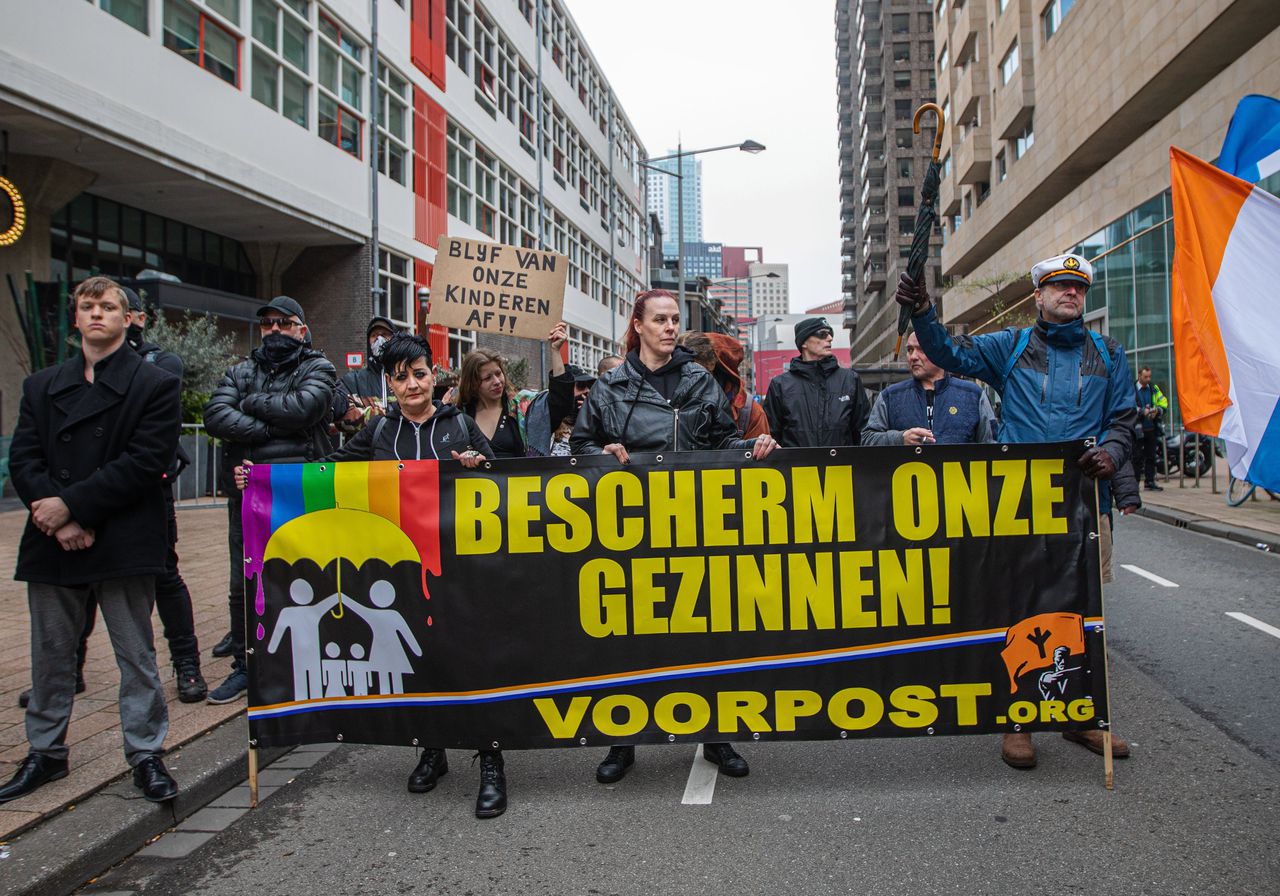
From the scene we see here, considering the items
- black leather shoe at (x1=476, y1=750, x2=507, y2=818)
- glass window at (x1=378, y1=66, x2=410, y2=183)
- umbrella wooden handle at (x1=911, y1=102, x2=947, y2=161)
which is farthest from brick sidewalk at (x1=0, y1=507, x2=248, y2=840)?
glass window at (x1=378, y1=66, x2=410, y2=183)

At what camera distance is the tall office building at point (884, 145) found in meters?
81.2

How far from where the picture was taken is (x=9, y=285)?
15.1m

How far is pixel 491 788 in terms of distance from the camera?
12.6ft

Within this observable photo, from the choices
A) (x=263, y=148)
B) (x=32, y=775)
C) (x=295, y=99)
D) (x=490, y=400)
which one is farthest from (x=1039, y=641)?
(x=295, y=99)

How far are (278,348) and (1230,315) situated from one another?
4.57 m

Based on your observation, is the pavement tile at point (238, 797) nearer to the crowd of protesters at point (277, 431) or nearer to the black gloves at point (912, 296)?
the crowd of protesters at point (277, 431)

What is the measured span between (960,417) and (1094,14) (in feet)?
92.8

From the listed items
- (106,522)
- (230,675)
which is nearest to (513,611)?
(106,522)

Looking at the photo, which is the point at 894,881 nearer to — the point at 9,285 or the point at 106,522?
the point at 106,522

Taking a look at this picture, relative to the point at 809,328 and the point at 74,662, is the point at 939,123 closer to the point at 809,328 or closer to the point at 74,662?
the point at 809,328

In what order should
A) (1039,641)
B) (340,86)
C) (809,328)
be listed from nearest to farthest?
(1039,641), (809,328), (340,86)

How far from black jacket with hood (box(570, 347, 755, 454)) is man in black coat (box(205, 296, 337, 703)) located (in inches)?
67.8

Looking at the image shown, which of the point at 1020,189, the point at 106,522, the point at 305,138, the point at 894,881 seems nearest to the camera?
the point at 894,881

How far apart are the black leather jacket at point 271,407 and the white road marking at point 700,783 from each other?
270 centimetres
